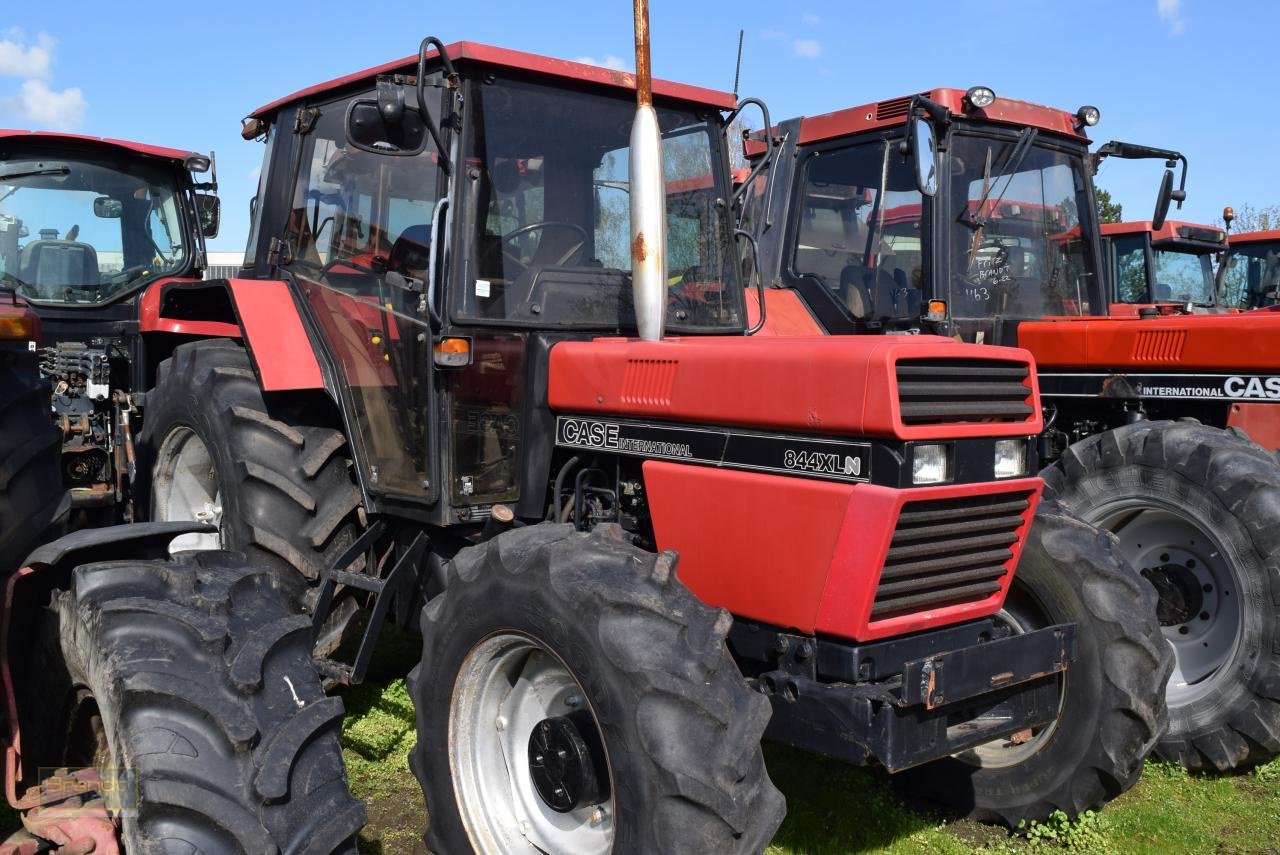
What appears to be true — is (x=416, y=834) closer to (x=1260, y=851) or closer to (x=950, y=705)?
(x=950, y=705)

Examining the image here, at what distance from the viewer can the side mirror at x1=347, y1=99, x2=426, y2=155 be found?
3.47m

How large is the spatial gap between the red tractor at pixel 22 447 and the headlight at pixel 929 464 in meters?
2.41

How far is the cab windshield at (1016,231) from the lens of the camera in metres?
5.96

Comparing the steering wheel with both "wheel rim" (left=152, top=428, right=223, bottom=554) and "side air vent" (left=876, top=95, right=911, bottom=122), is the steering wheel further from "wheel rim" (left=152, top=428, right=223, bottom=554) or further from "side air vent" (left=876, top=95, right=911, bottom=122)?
"side air vent" (left=876, top=95, right=911, bottom=122)

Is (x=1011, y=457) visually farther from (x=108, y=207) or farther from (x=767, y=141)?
(x=108, y=207)

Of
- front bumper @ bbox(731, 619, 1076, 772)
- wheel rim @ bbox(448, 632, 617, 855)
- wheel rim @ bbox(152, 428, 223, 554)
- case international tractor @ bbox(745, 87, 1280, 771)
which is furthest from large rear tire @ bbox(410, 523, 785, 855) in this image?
case international tractor @ bbox(745, 87, 1280, 771)

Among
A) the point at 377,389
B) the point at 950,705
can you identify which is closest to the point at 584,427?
the point at 377,389


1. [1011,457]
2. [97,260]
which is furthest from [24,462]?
[97,260]

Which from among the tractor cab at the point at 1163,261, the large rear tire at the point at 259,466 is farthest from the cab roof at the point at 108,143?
the tractor cab at the point at 1163,261

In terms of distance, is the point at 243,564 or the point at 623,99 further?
the point at 623,99

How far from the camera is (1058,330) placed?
19.2ft

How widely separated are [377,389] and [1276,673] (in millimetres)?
3690

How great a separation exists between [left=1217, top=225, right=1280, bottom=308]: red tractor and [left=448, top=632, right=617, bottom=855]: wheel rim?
33.6ft

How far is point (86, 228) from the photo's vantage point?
22.8 ft
